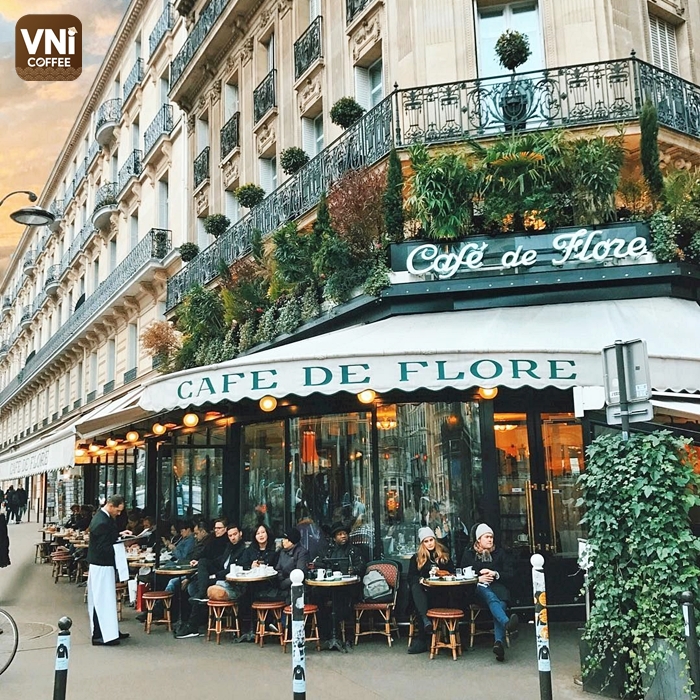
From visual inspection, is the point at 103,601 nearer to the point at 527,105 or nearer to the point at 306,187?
the point at 306,187

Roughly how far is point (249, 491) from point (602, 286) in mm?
6699

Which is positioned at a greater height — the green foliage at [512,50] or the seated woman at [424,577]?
the green foliage at [512,50]

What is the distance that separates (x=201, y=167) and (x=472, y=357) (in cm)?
1521

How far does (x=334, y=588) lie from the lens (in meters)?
9.20

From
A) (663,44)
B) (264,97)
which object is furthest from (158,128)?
(663,44)

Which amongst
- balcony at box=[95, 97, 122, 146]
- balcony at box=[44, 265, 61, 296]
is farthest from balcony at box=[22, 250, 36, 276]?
balcony at box=[95, 97, 122, 146]

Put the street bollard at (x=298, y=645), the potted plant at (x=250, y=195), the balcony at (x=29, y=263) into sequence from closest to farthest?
1. the street bollard at (x=298, y=645)
2. the potted plant at (x=250, y=195)
3. the balcony at (x=29, y=263)

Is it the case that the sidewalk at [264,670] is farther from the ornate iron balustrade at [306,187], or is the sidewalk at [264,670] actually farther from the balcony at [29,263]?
the balcony at [29,263]

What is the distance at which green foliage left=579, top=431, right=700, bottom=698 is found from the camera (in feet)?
20.7

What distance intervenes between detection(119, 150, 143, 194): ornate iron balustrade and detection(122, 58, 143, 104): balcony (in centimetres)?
248

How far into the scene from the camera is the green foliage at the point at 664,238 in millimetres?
10602

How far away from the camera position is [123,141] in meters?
30.8

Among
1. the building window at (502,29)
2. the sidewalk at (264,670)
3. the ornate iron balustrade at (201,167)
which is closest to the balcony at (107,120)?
the ornate iron balustrade at (201,167)

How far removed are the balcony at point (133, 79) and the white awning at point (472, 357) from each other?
69.2 feet
